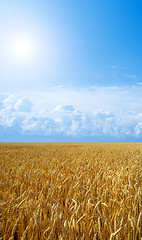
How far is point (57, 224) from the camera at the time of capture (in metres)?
1.93

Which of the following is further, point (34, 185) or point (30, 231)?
point (34, 185)

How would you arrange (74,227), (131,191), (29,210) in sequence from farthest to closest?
(131,191)
(29,210)
(74,227)

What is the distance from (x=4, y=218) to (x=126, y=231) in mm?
1344

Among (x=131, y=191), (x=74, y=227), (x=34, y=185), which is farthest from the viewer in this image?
(x=34, y=185)

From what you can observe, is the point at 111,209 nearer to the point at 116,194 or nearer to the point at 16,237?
the point at 116,194

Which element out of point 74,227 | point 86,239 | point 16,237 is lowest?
point 16,237

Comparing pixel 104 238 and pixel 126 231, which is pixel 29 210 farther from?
pixel 126 231

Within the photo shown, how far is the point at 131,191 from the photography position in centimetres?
295

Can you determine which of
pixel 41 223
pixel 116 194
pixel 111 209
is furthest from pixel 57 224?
pixel 116 194

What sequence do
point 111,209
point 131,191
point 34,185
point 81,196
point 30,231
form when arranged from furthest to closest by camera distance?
point 34,185
point 131,191
point 81,196
point 111,209
point 30,231

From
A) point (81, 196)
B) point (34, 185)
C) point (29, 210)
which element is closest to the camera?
point (29, 210)

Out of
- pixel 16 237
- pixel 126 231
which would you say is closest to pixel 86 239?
pixel 126 231

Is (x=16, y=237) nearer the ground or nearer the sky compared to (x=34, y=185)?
nearer the ground

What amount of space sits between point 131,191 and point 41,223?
1586 mm
